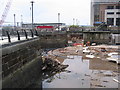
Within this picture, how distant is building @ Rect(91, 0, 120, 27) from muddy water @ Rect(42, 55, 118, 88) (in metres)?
68.6

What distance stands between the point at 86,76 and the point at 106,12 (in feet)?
262

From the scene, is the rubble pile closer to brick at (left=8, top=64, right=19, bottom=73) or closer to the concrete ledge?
the concrete ledge

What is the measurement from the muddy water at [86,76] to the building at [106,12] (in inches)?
2702

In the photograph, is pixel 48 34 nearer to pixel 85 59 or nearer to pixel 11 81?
pixel 85 59

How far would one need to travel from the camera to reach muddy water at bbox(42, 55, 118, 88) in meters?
20.3

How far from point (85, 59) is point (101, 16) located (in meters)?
75.1

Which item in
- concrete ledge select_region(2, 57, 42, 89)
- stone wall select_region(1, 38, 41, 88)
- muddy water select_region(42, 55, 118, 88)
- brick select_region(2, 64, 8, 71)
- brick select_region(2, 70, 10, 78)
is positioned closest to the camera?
brick select_region(2, 70, 10, 78)

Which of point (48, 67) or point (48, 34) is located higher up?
point (48, 34)

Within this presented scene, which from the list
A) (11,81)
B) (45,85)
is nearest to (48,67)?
(45,85)

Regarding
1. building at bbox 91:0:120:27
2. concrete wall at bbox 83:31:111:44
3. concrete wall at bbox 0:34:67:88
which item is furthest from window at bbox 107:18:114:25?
concrete wall at bbox 0:34:67:88

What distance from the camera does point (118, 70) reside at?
2545 cm

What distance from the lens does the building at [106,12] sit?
96625 mm

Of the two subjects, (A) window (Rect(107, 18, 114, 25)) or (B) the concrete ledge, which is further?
(A) window (Rect(107, 18, 114, 25))

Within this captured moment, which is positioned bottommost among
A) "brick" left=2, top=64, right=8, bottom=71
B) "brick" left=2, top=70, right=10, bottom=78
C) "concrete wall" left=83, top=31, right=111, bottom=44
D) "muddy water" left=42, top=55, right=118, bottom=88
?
"muddy water" left=42, top=55, right=118, bottom=88
